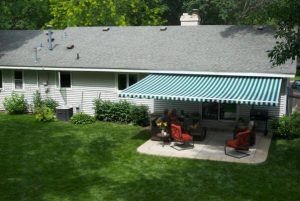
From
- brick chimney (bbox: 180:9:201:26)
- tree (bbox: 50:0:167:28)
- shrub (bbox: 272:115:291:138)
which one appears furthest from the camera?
tree (bbox: 50:0:167:28)

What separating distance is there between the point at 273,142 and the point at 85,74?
1205 centimetres

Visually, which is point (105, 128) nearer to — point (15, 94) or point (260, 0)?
point (15, 94)

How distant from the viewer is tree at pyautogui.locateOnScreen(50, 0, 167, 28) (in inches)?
1620

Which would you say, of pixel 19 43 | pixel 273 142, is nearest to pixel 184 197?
pixel 273 142

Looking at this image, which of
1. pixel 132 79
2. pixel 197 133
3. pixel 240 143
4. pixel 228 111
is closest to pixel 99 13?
pixel 132 79

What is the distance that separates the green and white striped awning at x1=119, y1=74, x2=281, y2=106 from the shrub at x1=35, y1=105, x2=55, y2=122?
6.86 m

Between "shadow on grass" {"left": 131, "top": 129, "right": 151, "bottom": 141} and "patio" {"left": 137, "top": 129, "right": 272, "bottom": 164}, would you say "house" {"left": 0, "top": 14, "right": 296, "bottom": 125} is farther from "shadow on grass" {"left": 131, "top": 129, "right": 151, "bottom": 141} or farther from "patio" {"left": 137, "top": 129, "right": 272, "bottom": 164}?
"patio" {"left": 137, "top": 129, "right": 272, "bottom": 164}

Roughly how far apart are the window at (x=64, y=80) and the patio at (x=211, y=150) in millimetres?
8473

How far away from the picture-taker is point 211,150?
1795 centimetres

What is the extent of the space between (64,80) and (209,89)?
10.6 m

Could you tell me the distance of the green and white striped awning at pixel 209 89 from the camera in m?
17.1

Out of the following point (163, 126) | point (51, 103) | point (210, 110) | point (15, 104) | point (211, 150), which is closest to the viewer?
point (211, 150)

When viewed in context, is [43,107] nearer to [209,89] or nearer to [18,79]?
[18,79]

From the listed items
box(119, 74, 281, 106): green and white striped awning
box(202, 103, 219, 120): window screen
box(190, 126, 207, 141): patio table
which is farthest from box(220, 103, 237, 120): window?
box(190, 126, 207, 141): patio table
